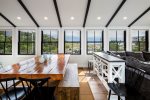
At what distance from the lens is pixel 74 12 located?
6605 millimetres

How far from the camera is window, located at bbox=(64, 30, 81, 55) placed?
849 cm

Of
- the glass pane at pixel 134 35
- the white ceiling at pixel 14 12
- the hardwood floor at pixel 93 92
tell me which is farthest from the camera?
the glass pane at pixel 134 35

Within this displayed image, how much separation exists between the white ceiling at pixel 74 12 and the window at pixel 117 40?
0.65 meters

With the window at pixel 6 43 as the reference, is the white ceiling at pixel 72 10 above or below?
above

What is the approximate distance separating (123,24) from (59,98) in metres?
6.60

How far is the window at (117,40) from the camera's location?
27.8ft

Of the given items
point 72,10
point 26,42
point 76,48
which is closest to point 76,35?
point 76,48

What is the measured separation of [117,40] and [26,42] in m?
5.29

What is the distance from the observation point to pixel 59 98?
2449 mm

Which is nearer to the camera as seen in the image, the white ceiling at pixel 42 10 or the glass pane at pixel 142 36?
the white ceiling at pixel 42 10

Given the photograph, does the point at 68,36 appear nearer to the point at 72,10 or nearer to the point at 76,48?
the point at 76,48

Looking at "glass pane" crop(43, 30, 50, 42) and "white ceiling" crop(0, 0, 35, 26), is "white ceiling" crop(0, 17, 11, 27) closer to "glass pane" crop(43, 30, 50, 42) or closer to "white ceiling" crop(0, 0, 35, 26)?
"white ceiling" crop(0, 0, 35, 26)

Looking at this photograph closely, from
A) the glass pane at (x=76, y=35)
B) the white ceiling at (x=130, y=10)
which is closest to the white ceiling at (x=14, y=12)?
the glass pane at (x=76, y=35)

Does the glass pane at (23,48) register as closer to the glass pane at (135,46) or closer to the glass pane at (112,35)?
the glass pane at (112,35)
